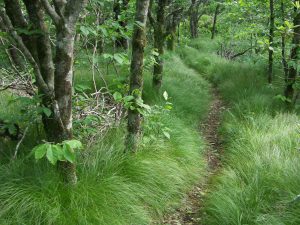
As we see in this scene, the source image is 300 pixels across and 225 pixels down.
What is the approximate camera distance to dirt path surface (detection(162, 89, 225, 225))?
4121 mm

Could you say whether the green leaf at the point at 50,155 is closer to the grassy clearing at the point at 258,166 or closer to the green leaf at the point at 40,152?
the green leaf at the point at 40,152

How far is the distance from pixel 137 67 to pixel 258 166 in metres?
2.17

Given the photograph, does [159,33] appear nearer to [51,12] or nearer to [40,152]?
[51,12]

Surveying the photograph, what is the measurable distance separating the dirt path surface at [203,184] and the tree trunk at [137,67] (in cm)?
105

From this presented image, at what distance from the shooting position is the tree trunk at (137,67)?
438cm

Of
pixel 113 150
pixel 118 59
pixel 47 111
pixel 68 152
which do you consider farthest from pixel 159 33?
pixel 68 152

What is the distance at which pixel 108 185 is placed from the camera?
12.5 feet

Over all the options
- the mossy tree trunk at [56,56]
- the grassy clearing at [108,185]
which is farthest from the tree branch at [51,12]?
the grassy clearing at [108,185]

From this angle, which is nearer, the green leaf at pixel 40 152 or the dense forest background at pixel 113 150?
the green leaf at pixel 40 152

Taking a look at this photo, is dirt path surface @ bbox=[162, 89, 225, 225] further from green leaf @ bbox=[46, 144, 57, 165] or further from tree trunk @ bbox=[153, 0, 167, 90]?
green leaf @ bbox=[46, 144, 57, 165]

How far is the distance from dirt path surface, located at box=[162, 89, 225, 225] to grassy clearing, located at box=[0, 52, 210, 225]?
0.45 feet

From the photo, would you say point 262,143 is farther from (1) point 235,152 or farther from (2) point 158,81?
(2) point 158,81

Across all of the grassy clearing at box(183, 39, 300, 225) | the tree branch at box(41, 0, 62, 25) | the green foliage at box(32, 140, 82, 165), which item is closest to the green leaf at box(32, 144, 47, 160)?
the green foliage at box(32, 140, 82, 165)

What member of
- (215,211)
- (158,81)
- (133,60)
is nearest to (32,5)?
(133,60)
